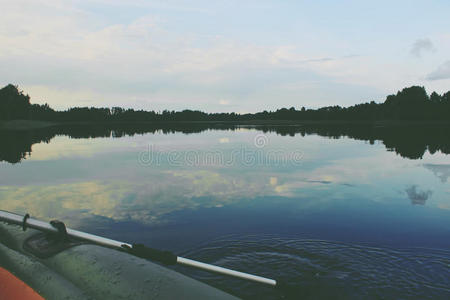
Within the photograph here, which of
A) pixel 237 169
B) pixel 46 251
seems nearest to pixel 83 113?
pixel 237 169

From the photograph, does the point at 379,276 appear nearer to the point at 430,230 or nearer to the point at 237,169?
the point at 430,230

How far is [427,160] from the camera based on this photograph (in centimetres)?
2042

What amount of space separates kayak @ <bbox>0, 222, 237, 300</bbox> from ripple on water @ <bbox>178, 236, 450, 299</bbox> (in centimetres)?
168

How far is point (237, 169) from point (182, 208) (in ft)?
25.8

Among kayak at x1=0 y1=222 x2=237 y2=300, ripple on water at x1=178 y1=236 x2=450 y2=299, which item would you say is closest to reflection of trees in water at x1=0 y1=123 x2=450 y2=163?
ripple on water at x1=178 y1=236 x2=450 y2=299

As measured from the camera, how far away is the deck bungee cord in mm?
3588

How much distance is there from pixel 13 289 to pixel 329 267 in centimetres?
493

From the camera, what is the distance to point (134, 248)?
3668 mm

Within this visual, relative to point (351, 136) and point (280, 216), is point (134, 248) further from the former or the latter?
point (351, 136)

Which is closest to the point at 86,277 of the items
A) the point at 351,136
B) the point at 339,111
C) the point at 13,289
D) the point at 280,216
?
the point at 13,289

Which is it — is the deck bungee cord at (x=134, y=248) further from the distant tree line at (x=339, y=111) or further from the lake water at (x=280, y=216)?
the distant tree line at (x=339, y=111)

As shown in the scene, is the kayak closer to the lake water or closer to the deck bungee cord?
the deck bungee cord

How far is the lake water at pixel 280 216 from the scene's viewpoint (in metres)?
5.62

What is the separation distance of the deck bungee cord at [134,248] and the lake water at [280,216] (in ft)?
1.92
